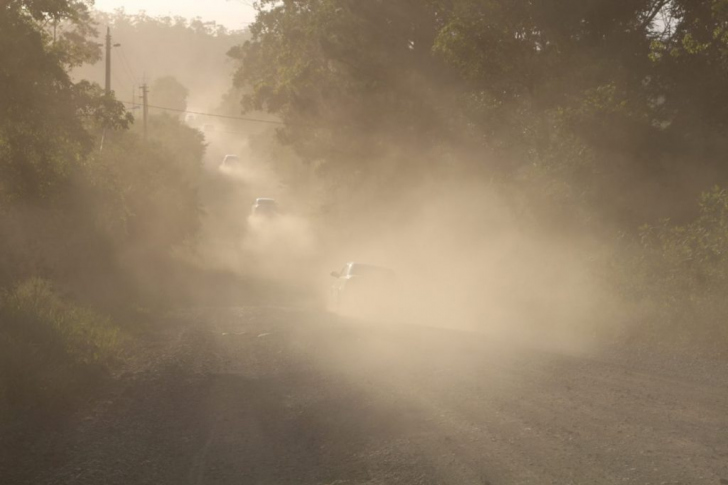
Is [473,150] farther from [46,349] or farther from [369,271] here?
[46,349]

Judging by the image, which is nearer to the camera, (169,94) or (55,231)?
(55,231)

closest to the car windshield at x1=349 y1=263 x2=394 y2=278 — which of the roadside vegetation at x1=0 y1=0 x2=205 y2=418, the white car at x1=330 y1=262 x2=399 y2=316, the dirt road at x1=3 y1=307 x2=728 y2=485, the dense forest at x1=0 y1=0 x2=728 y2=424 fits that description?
the white car at x1=330 y1=262 x2=399 y2=316

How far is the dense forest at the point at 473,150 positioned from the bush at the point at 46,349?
5 centimetres

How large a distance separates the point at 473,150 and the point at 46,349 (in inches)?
945

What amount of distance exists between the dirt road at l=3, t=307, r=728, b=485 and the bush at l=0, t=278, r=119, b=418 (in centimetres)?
67

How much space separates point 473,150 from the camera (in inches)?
1379

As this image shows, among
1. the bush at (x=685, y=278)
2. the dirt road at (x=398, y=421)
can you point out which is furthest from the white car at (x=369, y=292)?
the dirt road at (x=398, y=421)

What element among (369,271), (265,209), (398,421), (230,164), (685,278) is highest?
(230,164)

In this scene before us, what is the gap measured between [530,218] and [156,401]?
17.6 m

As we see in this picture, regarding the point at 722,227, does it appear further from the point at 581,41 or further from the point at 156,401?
the point at 156,401

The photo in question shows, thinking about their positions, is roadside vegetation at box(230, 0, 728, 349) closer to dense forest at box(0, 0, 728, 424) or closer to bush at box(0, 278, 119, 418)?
dense forest at box(0, 0, 728, 424)

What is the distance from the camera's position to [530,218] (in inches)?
1080

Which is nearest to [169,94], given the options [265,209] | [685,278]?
[265,209]

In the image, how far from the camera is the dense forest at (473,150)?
1905 cm
